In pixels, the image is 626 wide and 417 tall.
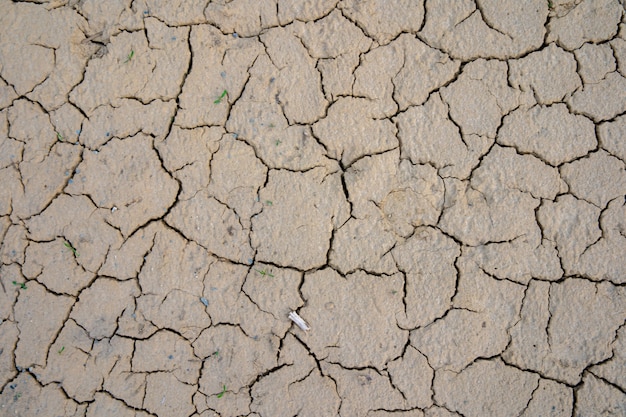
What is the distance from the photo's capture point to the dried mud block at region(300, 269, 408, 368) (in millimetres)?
2520

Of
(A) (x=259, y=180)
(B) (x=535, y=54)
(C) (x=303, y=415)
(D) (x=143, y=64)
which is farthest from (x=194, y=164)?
(B) (x=535, y=54)

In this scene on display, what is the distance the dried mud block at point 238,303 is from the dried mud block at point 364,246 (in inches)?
13.1

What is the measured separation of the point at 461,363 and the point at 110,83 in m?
2.23

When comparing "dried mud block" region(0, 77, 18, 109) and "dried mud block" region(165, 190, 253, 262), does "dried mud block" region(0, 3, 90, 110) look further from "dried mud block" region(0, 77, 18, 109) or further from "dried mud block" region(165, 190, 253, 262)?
"dried mud block" region(165, 190, 253, 262)

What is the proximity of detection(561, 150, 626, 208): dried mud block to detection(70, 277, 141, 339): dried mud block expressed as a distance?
218cm

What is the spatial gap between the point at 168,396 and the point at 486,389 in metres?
1.51

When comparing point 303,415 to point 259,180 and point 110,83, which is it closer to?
point 259,180

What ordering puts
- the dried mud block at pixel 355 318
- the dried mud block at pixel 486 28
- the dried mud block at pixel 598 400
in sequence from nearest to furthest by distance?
the dried mud block at pixel 598 400
the dried mud block at pixel 355 318
the dried mud block at pixel 486 28

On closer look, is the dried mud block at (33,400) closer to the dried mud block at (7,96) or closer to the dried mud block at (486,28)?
the dried mud block at (7,96)

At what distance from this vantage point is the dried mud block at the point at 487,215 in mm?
2531

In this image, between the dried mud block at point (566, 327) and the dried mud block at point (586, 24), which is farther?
the dried mud block at point (586, 24)

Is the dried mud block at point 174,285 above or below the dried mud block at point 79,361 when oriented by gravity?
above

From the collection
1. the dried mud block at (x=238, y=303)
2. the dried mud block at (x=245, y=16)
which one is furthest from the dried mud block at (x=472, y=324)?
the dried mud block at (x=245, y=16)

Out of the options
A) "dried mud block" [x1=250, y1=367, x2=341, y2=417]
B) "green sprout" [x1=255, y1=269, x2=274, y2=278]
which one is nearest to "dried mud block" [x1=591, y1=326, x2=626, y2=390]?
"dried mud block" [x1=250, y1=367, x2=341, y2=417]
